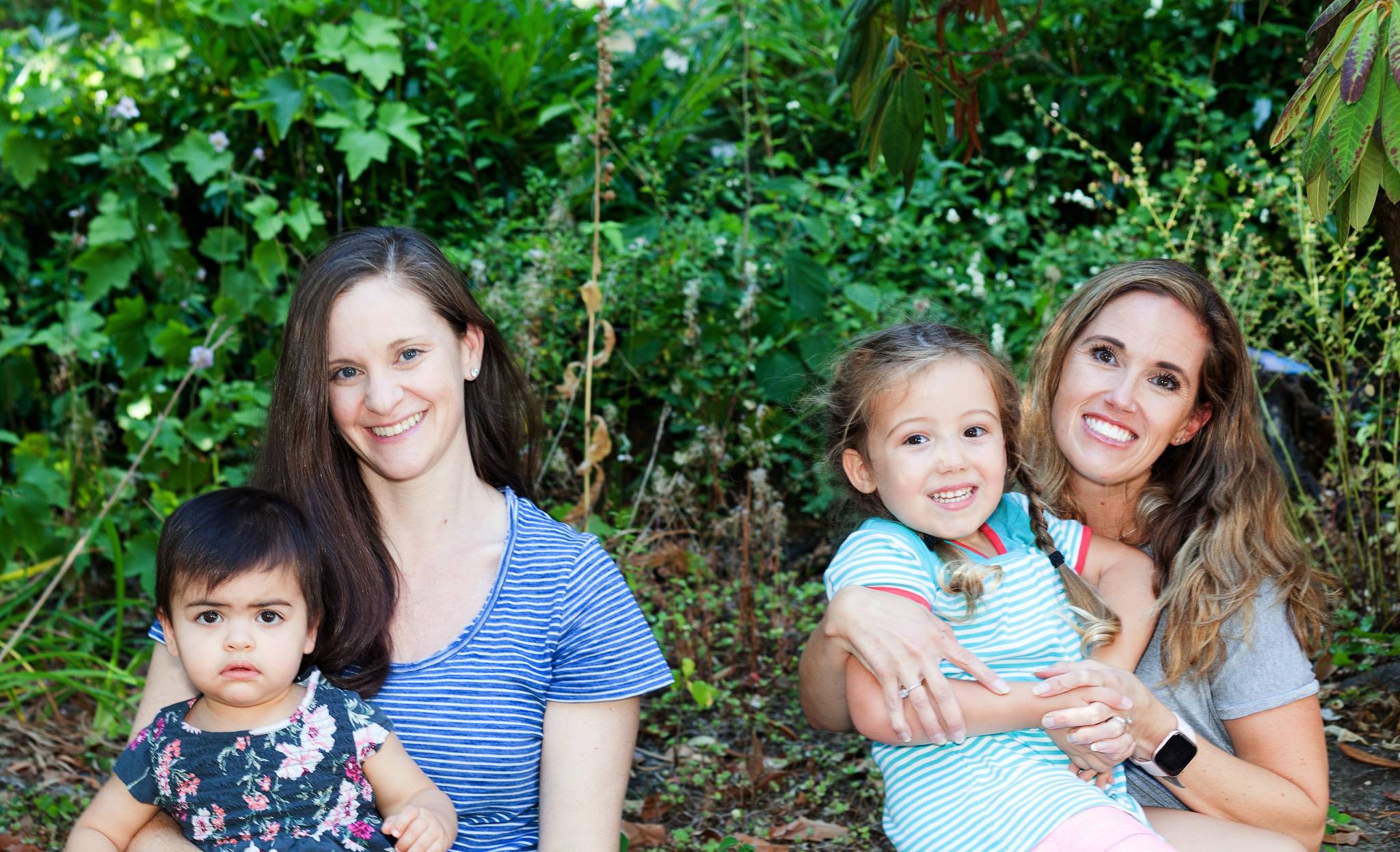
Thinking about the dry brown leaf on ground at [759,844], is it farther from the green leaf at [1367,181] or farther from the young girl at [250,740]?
the green leaf at [1367,181]

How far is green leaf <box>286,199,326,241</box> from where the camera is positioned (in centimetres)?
456

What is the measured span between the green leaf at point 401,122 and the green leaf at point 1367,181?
3668 millimetres

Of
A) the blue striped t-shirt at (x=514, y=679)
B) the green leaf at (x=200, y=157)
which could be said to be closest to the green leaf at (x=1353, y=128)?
the blue striped t-shirt at (x=514, y=679)

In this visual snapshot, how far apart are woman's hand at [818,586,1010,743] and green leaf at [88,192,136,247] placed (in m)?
3.76

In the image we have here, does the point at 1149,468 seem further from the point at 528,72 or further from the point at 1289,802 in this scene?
the point at 528,72

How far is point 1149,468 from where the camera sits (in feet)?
8.41

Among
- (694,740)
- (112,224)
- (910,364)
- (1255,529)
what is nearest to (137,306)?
(112,224)

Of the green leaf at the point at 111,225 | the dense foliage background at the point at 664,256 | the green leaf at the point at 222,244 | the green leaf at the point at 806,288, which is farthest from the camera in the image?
the green leaf at the point at 111,225

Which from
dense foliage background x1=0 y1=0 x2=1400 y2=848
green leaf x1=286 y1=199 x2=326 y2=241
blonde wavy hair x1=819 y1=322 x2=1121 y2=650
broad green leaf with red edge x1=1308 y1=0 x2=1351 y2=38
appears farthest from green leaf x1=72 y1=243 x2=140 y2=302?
broad green leaf with red edge x1=1308 y1=0 x2=1351 y2=38

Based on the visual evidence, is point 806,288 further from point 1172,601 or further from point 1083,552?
point 1172,601

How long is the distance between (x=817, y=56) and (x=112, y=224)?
10.2 ft

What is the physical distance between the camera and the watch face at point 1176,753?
212 centimetres

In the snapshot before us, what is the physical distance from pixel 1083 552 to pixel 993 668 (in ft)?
1.02

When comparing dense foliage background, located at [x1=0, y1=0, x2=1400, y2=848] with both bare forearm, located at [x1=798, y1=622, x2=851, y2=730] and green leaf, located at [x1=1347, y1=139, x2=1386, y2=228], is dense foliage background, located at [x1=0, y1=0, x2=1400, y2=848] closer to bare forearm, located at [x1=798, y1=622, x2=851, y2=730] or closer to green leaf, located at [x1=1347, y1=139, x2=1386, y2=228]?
bare forearm, located at [x1=798, y1=622, x2=851, y2=730]
